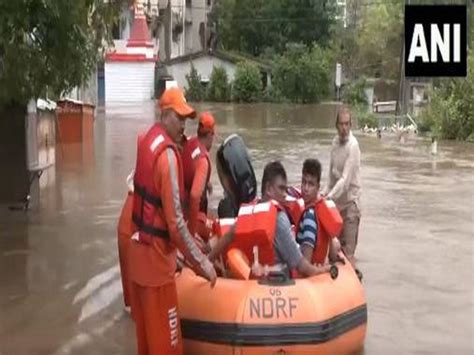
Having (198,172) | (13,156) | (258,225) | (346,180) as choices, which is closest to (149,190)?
(258,225)

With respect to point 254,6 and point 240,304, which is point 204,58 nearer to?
point 254,6

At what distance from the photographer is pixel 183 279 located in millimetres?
6762

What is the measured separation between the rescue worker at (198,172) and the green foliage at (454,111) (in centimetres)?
2311

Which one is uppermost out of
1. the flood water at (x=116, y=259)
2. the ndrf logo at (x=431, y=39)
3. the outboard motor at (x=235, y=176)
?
the ndrf logo at (x=431, y=39)

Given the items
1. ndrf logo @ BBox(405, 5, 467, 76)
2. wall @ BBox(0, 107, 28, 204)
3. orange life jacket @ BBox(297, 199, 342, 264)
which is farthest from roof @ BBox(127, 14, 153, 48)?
orange life jacket @ BBox(297, 199, 342, 264)

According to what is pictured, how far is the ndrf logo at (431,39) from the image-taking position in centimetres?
925

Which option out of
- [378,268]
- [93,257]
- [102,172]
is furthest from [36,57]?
[102,172]

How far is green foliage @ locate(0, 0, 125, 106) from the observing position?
34.5 feet

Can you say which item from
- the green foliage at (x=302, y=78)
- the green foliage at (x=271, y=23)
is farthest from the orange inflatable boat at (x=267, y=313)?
the green foliage at (x=271, y=23)

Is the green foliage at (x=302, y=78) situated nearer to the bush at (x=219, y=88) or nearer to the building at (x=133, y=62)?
the bush at (x=219, y=88)

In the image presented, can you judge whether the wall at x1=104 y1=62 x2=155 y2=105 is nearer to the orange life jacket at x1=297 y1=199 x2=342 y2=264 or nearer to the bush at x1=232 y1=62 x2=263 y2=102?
the bush at x1=232 y1=62 x2=263 y2=102

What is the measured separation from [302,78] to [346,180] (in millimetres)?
48638

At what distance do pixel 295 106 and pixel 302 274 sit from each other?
4682 centimetres

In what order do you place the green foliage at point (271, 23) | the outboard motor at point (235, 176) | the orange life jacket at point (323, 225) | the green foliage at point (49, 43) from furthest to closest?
1. the green foliage at point (271, 23)
2. the green foliage at point (49, 43)
3. the outboard motor at point (235, 176)
4. the orange life jacket at point (323, 225)
